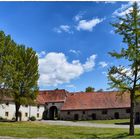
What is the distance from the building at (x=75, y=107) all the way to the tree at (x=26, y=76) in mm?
8365

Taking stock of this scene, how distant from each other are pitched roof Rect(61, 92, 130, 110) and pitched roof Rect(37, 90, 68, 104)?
271 cm

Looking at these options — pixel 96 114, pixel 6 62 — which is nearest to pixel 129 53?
pixel 6 62

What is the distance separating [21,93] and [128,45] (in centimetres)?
3399

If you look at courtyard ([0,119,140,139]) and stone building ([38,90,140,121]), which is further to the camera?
stone building ([38,90,140,121])

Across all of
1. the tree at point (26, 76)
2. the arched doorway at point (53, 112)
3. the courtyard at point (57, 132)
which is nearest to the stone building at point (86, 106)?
the arched doorway at point (53, 112)

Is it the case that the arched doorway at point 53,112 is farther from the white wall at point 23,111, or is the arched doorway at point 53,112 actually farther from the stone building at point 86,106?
the white wall at point 23,111

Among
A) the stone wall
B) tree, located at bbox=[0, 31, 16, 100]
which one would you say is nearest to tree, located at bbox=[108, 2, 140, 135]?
tree, located at bbox=[0, 31, 16, 100]

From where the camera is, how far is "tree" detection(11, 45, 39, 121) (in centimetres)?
5872

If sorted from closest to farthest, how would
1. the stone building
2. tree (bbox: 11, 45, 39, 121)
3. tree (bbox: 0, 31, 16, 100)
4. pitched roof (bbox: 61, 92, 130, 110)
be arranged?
tree (bbox: 0, 31, 16, 100) < tree (bbox: 11, 45, 39, 121) < the stone building < pitched roof (bbox: 61, 92, 130, 110)

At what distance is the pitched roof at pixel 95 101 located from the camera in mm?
72438

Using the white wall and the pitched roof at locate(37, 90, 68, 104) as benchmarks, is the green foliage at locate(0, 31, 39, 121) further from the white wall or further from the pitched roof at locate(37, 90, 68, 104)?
the pitched roof at locate(37, 90, 68, 104)

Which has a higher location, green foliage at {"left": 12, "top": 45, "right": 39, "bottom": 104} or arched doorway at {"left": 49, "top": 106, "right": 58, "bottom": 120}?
green foliage at {"left": 12, "top": 45, "right": 39, "bottom": 104}

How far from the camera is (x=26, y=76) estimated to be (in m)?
60.1

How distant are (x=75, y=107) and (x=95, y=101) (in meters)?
4.65
